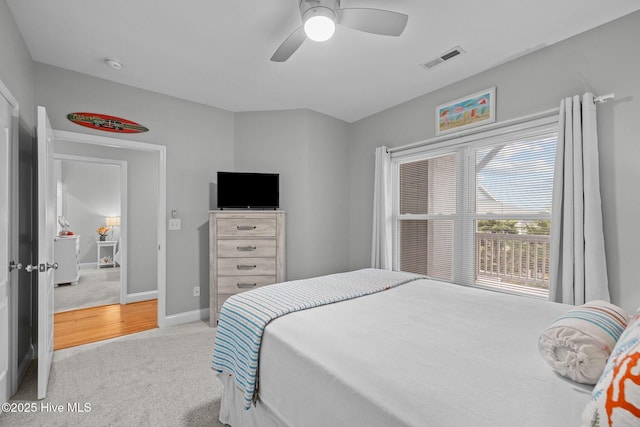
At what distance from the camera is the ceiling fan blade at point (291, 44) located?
1.86 m

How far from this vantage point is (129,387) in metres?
2.13

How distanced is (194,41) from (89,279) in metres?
5.38

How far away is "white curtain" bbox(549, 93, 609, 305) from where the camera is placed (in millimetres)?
2027

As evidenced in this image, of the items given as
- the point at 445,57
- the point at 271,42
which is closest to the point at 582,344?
the point at 445,57

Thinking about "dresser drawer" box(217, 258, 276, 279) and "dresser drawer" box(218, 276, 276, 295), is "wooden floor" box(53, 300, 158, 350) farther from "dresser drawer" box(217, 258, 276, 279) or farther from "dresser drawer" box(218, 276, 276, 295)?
"dresser drawer" box(217, 258, 276, 279)

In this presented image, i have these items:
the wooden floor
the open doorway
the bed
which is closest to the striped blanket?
the bed

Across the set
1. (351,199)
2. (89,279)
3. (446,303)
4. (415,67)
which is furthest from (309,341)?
(89,279)

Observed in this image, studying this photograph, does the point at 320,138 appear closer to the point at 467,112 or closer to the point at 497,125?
the point at 467,112

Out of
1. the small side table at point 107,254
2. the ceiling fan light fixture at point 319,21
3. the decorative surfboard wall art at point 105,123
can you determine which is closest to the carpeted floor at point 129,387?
the decorative surfboard wall art at point 105,123

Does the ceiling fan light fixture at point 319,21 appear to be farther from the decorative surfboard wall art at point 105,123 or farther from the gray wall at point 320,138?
the decorative surfboard wall art at point 105,123

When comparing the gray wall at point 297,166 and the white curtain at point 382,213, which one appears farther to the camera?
the gray wall at point 297,166

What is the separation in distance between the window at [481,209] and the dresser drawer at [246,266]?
1.49m

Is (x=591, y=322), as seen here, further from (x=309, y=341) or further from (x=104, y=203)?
(x=104, y=203)

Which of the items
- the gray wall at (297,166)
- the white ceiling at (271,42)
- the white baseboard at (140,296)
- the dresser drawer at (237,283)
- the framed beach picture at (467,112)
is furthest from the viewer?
the white baseboard at (140,296)
